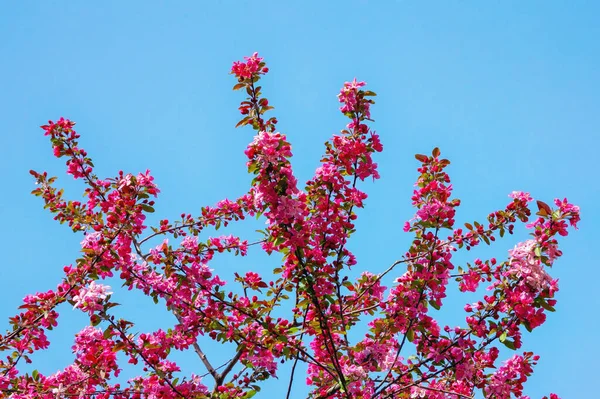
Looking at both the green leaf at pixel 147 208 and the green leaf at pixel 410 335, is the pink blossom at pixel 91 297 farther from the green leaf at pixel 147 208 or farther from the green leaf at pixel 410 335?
the green leaf at pixel 410 335

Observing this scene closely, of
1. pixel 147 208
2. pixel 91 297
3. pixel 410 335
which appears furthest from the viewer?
pixel 147 208

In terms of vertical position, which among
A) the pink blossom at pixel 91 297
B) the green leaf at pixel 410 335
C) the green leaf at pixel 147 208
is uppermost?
the green leaf at pixel 147 208

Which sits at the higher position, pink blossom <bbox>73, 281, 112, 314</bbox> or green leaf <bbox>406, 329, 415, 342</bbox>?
pink blossom <bbox>73, 281, 112, 314</bbox>

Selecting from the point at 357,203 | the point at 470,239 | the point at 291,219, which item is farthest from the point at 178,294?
the point at 470,239

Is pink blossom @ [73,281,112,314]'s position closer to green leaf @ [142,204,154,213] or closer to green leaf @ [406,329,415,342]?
green leaf @ [142,204,154,213]

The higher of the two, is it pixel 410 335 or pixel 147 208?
pixel 147 208

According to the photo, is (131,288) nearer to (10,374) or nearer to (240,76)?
(10,374)

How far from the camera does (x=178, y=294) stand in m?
4.84

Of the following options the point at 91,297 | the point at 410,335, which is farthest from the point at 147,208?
the point at 410,335

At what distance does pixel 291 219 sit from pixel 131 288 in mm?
1563

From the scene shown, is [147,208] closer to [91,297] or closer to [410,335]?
[91,297]

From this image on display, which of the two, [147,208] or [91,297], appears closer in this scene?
[91,297]

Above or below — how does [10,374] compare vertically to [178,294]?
below

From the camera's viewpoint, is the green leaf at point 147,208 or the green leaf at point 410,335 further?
the green leaf at point 147,208
